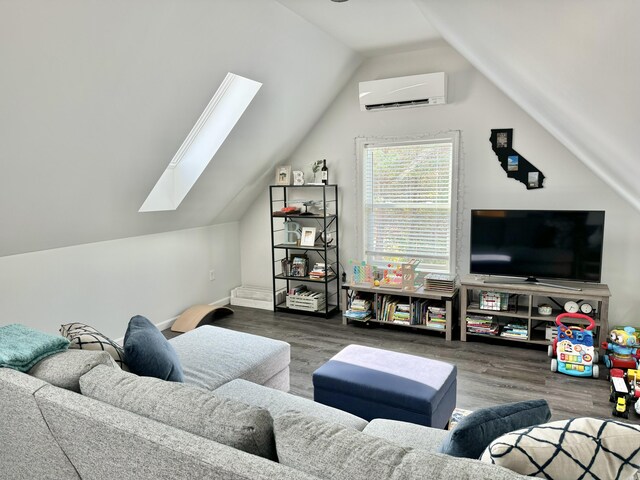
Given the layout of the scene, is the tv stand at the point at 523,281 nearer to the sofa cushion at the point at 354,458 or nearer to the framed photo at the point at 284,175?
the framed photo at the point at 284,175

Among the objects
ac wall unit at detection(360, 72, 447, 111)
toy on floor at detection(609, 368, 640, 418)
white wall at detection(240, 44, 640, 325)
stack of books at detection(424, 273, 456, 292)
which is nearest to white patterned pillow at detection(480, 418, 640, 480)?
toy on floor at detection(609, 368, 640, 418)

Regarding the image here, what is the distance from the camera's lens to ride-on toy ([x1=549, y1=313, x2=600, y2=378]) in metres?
3.45

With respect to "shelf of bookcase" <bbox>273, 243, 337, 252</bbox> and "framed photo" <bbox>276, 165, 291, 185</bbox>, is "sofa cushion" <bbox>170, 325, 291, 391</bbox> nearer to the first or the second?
"shelf of bookcase" <bbox>273, 243, 337, 252</bbox>

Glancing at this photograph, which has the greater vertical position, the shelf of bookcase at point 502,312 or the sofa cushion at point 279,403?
the sofa cushion at point 279,403

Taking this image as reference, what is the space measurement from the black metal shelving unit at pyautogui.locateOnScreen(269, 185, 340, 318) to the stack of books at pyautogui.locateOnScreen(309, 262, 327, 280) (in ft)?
0.14

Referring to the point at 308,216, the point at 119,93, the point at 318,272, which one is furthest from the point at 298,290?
the point at 119,93

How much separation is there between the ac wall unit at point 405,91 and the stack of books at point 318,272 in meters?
1.79

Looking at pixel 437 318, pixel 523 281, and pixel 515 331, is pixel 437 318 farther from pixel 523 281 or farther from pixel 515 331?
pixel 523 281

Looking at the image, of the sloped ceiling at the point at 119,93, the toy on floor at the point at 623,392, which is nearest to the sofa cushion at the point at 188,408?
the sloped ceiling at the point at 119,93

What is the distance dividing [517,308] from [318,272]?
207 cm

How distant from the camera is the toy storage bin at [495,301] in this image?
4133 millimetres

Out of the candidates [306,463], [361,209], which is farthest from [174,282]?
[306,463]

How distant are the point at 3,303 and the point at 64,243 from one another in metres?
0.61

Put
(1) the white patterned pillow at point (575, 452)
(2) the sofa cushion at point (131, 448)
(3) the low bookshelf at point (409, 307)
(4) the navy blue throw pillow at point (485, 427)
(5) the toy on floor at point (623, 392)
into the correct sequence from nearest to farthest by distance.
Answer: (1) the white patterned pillow at point (575, 452), (2) the sofa cushion at point (131, 448), (4) the navy blue throw pillow at point (485, 427), (5) the toy on floor at point (623, 392), (3) the low bookshelf at point (409, 307)
